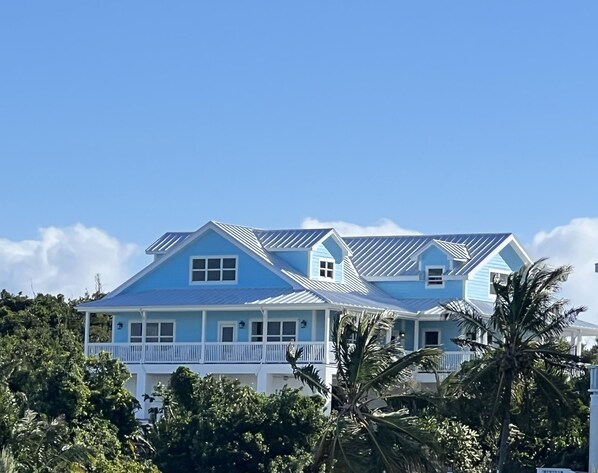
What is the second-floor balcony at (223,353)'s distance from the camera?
57.2 meters

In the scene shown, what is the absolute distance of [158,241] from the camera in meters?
63.1

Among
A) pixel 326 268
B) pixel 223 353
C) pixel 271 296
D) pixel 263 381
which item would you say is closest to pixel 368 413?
pixel 263 381

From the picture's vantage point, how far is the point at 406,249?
212 ft

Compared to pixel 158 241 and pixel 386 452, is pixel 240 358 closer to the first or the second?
pixel 158 241

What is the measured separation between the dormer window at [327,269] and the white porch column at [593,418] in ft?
61.9

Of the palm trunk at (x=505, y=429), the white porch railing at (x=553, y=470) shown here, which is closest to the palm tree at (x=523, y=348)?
the palm trunk at (x=505, y=429)

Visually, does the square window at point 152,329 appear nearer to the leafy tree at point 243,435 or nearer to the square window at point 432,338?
the square window at point 432,338

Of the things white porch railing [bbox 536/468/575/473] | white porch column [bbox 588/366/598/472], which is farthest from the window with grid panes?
white porch railing [bbox 536/468/575/473]

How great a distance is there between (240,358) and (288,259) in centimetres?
→ 465

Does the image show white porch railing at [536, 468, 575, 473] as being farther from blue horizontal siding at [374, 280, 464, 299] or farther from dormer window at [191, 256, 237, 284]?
dormer window at [191, 256, 237, 284]

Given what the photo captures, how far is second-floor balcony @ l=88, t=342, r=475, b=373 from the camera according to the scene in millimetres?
57219

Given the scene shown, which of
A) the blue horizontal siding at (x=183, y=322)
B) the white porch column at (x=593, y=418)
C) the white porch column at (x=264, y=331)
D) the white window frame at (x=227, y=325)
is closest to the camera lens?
the white porch column at (x=593, y=418)

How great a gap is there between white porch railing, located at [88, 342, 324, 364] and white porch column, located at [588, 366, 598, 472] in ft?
48.4

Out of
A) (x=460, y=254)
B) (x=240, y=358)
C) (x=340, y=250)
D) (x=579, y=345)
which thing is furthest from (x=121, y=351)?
(x=579, y=345)
